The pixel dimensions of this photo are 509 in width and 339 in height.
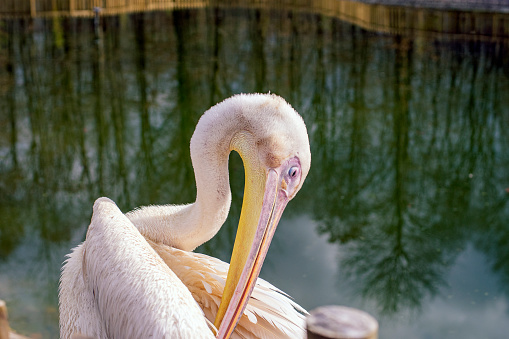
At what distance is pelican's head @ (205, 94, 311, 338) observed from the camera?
7.76 feet

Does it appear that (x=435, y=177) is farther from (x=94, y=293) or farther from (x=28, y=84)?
(x=28, y=84)

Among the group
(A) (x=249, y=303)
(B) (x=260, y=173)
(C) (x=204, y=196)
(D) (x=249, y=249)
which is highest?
(B) (x=260, y=173)

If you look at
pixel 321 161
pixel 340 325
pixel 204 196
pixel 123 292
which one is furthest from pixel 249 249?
pixel 321 161

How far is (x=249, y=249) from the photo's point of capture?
2.38 meters

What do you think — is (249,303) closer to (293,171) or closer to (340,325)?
(293,171)

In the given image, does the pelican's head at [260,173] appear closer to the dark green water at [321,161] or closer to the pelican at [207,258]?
the pelican at [207,258]

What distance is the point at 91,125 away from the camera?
891 cm

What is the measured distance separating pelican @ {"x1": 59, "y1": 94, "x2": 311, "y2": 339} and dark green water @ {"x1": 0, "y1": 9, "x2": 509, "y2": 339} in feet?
7.09

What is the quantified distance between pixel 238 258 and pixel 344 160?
558cm

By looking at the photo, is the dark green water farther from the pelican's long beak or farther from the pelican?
the pelican's long beak

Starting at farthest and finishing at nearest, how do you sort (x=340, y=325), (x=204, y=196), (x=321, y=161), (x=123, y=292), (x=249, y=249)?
(x=321, y=161) < (x=204, y=196) < (x=249, y=249) < (x=123, y=292) < (x=340, y=325)

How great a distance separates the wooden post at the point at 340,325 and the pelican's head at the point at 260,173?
1093 mm

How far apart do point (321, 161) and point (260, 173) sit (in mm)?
5442

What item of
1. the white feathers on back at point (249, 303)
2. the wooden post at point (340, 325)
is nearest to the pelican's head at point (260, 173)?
the white feathers on back at point (249, 303)
